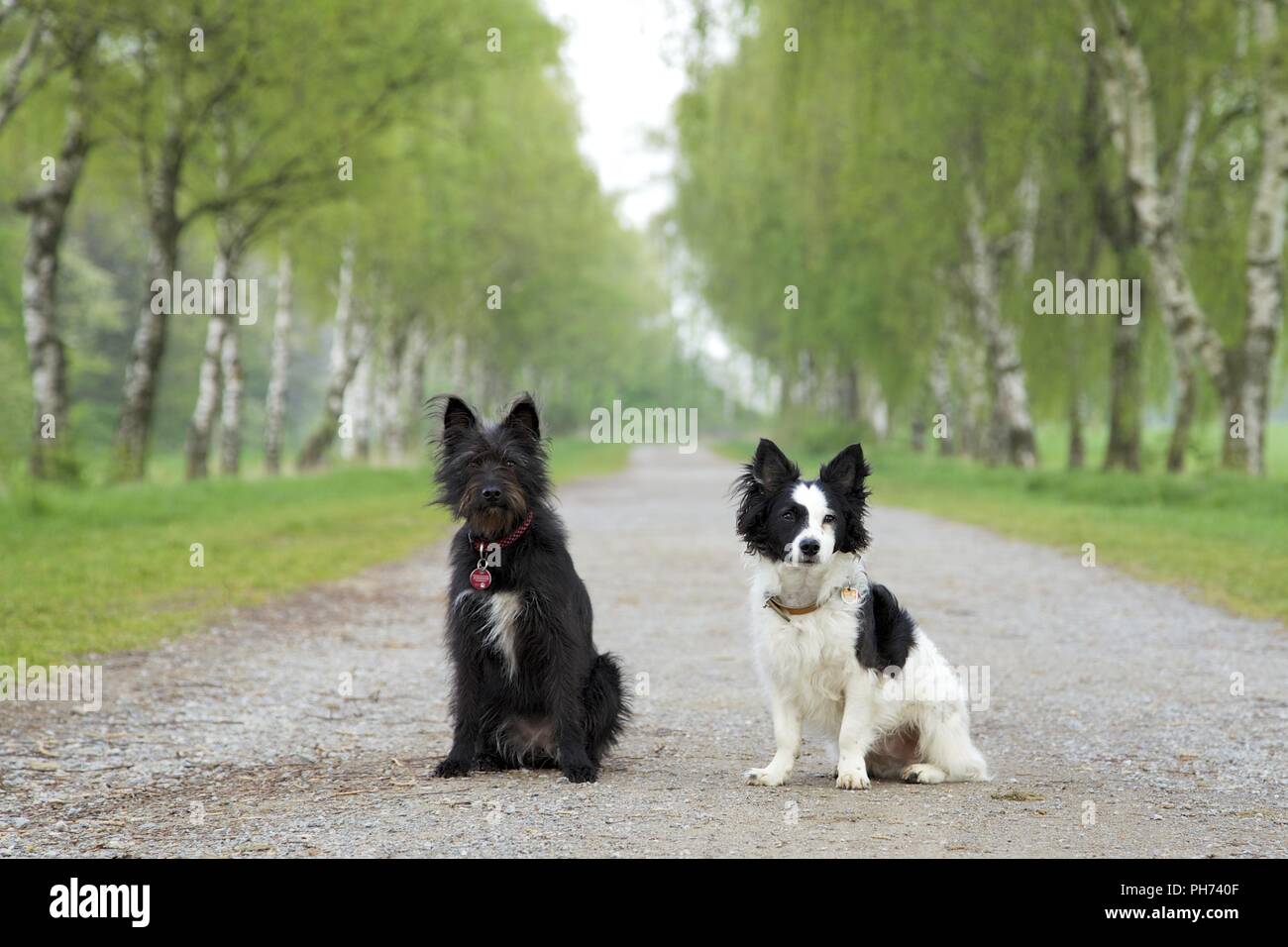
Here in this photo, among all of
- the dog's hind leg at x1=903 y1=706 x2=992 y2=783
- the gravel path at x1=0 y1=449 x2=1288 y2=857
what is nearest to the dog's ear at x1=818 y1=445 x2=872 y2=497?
the dog's hind leg at x1=903 y1=706 x2=992 y2=783

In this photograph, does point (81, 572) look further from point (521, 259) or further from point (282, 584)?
point (521, 259)

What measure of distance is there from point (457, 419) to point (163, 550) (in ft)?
34.8

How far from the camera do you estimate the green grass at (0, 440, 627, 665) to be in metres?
11.1

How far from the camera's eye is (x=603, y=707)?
6.60m

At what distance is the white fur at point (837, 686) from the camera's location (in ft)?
20.1

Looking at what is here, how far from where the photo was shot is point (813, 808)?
5.70m

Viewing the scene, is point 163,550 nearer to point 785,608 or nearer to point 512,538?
point 512,538

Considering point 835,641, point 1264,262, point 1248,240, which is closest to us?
point 835,641

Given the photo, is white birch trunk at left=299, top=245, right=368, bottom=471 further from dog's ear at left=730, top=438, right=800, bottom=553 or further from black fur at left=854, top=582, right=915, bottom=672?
black fur at left=854, top=582, right=915, bottom=672

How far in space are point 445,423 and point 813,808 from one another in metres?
2.60

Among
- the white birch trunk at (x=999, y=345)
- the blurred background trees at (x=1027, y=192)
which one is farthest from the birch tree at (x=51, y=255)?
the white birch trunk at (x=999, y=345)

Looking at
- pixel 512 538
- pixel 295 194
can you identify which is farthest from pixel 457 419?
pixel 295 194

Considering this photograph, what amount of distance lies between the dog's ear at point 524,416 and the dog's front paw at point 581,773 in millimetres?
1639

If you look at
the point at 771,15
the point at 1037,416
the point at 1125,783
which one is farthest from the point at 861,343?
the point at 1125,783
